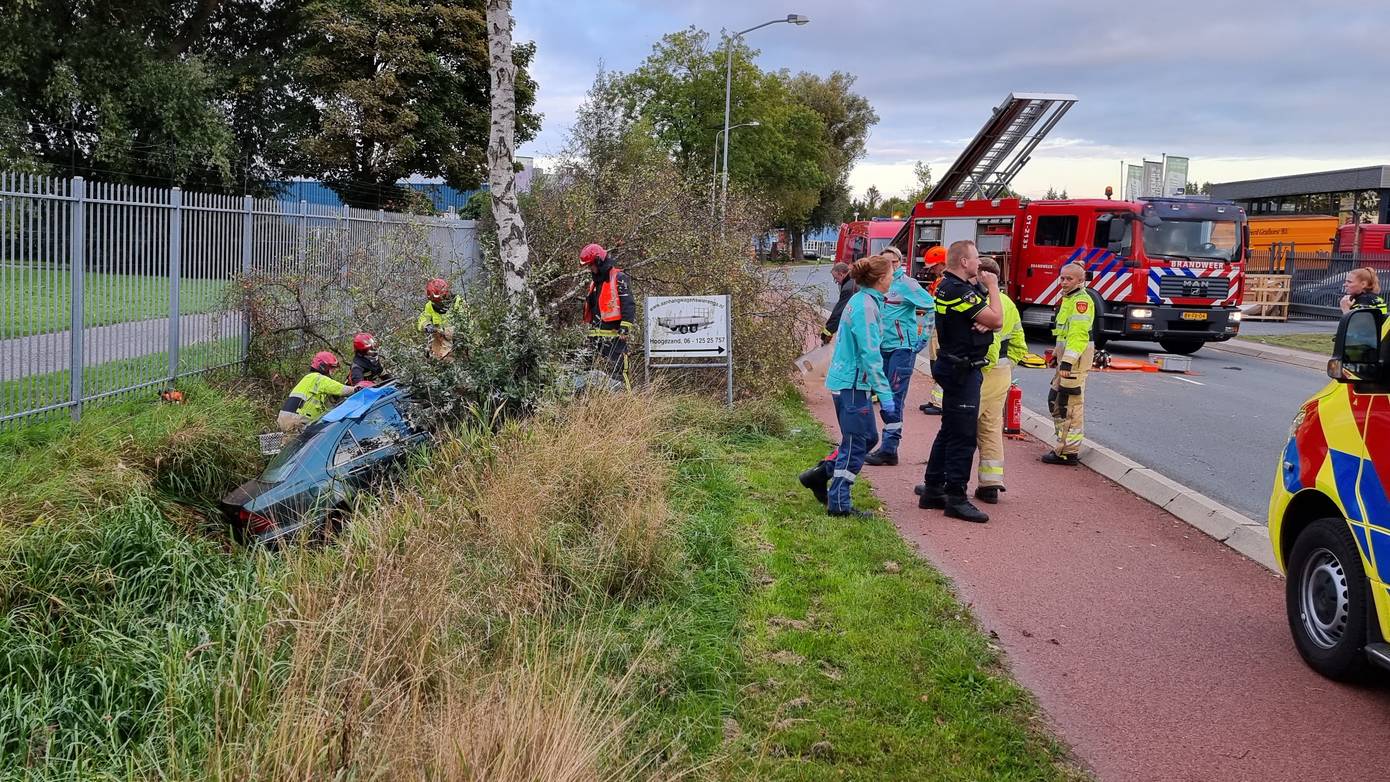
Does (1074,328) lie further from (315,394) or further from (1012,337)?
(315,394)

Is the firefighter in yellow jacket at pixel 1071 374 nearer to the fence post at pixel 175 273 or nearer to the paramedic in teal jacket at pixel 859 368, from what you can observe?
the paramedic in teal jacket at pixel 859 368

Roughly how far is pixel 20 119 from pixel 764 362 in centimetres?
2105

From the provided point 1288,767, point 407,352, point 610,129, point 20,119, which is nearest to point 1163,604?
point 1288,767

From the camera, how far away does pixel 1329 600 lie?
15.2 feet

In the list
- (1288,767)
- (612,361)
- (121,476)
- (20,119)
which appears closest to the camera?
(1288,767)

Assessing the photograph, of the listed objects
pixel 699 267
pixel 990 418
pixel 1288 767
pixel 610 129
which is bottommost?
pixel 1288 767

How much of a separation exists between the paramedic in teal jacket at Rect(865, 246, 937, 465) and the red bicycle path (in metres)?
1.14

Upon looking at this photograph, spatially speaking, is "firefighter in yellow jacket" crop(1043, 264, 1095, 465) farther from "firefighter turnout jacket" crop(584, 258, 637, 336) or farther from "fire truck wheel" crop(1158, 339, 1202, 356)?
"fire truck wheel" crop(1158, 339, 1202, 356)

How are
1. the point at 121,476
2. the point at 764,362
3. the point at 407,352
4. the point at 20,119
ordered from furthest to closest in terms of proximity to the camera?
the point at 20,119 < the point at 764,362 < the point at 407,352 < the point at 121,476

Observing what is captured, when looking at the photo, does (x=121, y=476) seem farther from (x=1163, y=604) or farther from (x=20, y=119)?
(x=20, y=119)

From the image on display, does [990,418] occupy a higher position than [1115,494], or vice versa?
[990,418]

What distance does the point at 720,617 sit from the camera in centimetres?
517

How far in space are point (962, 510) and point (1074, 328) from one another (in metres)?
2.75

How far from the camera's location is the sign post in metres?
11.3
